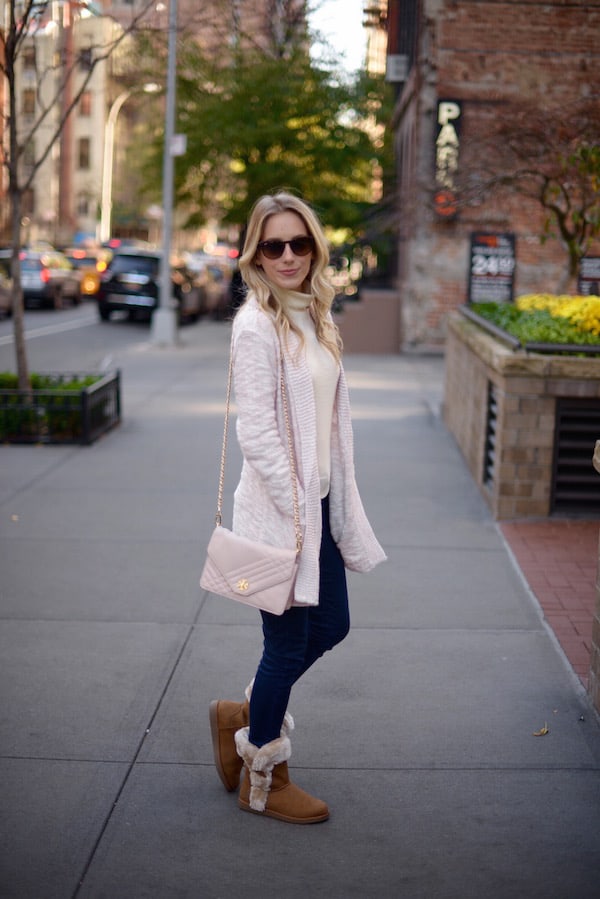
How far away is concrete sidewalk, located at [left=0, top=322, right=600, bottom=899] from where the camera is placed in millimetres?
3385

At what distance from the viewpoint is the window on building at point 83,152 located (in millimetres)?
83000

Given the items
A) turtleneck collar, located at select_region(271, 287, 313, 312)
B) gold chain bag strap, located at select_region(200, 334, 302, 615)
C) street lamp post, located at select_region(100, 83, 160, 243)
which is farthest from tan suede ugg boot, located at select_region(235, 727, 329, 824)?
street lamp post, located at select_region(100, 83, 160, 243)

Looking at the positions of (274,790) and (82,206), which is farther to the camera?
(82,206)

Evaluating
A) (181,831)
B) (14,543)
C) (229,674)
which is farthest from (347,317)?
(181,831)

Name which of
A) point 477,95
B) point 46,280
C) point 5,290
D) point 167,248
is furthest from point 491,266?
point 46,280

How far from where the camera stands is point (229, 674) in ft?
16.4

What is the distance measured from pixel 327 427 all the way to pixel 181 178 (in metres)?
25.3

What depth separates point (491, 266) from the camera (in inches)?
831

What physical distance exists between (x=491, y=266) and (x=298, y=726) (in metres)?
17.6

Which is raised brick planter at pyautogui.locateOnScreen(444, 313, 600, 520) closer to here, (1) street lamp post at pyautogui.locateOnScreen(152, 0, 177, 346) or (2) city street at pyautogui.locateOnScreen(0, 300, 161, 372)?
(2) city street at pyautogui.locateOnScreen(0, 300, 161, 372)

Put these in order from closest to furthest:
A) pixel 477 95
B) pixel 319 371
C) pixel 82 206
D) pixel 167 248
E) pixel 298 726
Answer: pixel 319 371, pixel 298 726, pixel 477 95, pixel 167 248, pixel 82 206

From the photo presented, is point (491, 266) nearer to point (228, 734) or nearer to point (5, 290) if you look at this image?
point (5, 290)

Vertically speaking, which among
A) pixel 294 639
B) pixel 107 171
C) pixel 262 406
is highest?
pixel 107 171

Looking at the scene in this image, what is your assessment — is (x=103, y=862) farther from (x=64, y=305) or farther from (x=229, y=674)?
(x=64, y=305)
